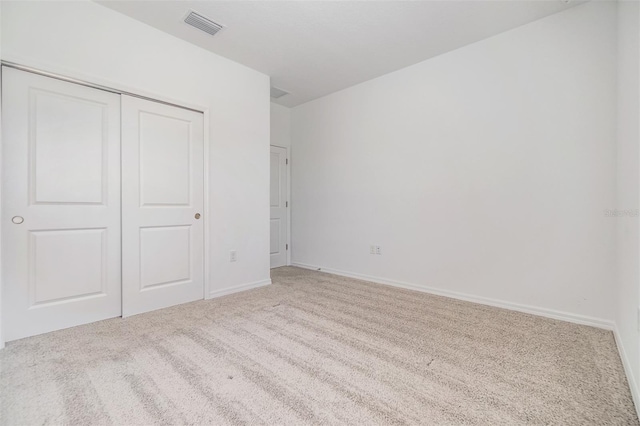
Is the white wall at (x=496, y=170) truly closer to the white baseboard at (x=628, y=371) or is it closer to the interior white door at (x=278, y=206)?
the white baseboard at (x=628, y=371)

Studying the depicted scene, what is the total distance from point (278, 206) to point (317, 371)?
343 cm

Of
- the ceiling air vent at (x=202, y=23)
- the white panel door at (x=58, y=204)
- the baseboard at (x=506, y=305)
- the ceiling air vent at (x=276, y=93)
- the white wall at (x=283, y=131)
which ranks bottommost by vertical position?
the baseboard at (x=506, y=305)

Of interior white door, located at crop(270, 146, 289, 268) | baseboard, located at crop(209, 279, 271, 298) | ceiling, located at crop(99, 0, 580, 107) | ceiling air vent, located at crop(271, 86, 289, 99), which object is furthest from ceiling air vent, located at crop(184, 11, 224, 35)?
baseboard, located at crop(209, 279, 271, 298)

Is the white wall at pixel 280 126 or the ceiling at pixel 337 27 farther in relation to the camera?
the white wall at pixel 280 126

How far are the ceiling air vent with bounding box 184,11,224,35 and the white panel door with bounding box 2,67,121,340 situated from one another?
3.23 ft

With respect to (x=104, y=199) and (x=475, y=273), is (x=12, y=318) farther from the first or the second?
(x=475, y=273)

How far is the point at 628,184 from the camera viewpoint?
183 cm

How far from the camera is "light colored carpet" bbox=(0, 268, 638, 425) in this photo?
1372 mm

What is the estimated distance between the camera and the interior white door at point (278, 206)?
4805 millimetres

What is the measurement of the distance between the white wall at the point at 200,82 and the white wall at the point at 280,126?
41.8 inches

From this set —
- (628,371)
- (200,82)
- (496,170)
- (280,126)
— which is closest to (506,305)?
(628,371)

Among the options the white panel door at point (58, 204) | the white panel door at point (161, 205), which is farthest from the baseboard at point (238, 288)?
the white panel door at point (58, 204)

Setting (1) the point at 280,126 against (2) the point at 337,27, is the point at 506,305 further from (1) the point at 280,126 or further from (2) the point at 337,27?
(1) the point at 280,126

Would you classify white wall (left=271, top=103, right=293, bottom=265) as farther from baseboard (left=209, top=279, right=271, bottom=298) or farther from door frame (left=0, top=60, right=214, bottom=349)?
door frame (left=0, top=60, right=214, bottom=349)
